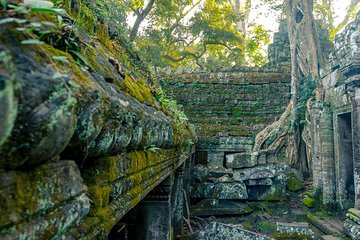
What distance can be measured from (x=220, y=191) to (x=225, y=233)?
9.96 ft

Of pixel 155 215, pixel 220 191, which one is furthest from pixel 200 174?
pixel 155 215

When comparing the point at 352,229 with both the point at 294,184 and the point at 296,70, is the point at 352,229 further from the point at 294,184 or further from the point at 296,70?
the point at 296,70

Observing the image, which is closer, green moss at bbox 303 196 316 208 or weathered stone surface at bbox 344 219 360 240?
weathered stone surface at bbox 344 219 360 240

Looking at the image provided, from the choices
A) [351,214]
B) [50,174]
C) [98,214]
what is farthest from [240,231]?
[50,174]

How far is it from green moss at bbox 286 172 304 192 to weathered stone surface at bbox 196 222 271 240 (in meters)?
4.36

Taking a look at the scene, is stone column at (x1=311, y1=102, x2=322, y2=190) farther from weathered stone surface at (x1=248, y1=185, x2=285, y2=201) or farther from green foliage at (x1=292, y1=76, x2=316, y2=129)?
green foliage at (x1=292, y1=76, x2=316, y2=129)

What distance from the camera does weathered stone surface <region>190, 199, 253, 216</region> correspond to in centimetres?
772

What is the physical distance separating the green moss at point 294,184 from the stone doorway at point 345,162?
65.8 inches

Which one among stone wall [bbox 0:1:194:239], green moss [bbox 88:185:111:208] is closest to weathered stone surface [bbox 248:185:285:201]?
stone wall [bbox 0:1:194:239]

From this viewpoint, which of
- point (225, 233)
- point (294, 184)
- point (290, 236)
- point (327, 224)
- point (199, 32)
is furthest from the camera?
point (199, 32)

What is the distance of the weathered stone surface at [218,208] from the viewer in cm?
772

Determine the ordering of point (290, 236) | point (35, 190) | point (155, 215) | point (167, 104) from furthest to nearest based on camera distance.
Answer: point (290, 236) < point (167, 104) < point (155, 215) < point (35, 190)

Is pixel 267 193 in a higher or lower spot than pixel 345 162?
lower

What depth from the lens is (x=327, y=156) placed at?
7676 millimetres
